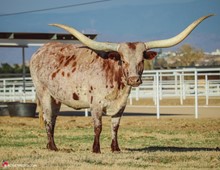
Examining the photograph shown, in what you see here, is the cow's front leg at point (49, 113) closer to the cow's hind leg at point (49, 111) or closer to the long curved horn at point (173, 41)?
the cow's hind leg at point (49, 111)

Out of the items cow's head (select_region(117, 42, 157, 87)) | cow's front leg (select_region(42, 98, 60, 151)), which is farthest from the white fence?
cow's head (select_region(117, 42, 157, 87))

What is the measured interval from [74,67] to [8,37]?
15.8 m

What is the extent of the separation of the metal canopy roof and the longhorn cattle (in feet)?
46.9

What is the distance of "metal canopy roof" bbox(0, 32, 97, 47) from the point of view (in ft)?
95.5

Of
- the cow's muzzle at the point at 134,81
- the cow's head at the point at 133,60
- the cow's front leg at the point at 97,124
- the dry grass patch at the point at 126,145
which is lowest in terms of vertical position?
the dry grass patch at the point at 126,145

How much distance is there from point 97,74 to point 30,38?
54.6ft

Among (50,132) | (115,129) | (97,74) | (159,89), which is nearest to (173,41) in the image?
(97,74)

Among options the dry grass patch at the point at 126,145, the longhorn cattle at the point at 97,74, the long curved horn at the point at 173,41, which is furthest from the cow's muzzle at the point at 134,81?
the dry grass patch at the point at 126,145

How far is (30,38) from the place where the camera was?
29.8 m

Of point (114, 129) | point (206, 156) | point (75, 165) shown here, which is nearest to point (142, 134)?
point (114, 129)

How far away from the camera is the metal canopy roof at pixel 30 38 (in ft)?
95.5

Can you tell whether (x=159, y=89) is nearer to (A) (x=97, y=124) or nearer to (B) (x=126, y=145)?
(B) (x=126, y=145)

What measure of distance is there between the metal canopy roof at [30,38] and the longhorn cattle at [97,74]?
1430cm

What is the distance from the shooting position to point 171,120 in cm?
2434
